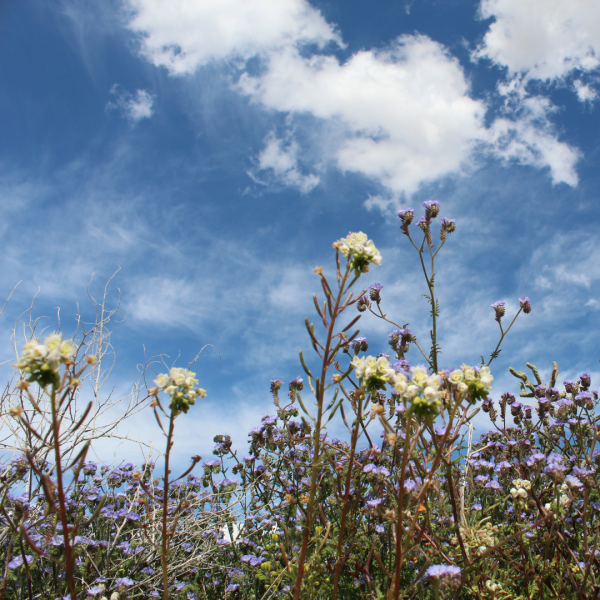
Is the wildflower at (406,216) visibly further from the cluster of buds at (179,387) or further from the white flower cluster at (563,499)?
the cluster of buds at (179,387)

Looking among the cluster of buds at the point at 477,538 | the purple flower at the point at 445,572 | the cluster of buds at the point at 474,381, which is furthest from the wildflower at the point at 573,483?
the cluster of buds at the point at 474,381

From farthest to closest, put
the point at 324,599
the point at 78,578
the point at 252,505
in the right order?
the point at 252,505 < the point at 78,578 < the point at 324,599

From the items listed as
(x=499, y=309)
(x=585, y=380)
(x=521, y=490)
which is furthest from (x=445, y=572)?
(x=585, y=380)

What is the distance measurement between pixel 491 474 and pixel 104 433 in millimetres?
4203

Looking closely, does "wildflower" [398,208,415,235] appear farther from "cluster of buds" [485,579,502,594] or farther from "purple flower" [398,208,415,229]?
"cluster of buds" [485,579,502,594]

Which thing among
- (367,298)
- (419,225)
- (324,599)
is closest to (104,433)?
(324,599)

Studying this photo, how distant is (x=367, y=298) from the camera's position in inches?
189

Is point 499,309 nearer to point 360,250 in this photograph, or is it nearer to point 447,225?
point 447,225

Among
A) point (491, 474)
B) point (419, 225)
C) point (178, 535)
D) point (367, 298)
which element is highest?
point (419, 225)

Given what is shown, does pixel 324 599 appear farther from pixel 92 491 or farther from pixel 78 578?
pixel 92 491

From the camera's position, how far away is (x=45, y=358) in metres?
Answer: 1.62

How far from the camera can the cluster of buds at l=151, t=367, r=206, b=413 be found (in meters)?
1.90

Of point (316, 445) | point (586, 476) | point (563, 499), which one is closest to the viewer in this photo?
point (316, 445)

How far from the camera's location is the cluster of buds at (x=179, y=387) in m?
1.90
